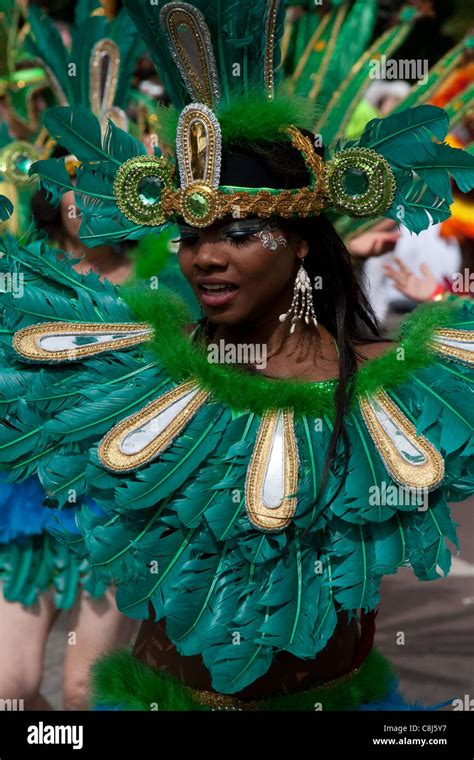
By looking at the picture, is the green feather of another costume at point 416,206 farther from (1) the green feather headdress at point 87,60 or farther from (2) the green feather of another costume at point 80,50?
(2) the green feather of another costume at point 80,50

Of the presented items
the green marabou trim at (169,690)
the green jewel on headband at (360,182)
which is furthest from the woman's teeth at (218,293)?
the green marabou trim at (169,690)

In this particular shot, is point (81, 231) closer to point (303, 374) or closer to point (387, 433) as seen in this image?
point (303, 374)

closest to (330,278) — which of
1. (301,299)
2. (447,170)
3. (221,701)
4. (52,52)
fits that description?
(301,299)

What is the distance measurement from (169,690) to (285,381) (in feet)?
2.57

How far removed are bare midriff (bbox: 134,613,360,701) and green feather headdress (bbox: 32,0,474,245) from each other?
1.00 metres

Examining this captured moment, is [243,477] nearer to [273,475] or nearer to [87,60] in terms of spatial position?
[273,475]

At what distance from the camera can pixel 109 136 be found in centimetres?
282

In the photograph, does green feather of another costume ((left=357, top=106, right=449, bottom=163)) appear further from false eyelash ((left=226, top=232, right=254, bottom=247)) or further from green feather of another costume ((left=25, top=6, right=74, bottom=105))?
green feather of another costume ((left=25, top=6, right=74, bottom=105))

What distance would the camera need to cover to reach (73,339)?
9.16 feet

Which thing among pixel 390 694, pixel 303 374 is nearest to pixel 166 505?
pixel 303 374

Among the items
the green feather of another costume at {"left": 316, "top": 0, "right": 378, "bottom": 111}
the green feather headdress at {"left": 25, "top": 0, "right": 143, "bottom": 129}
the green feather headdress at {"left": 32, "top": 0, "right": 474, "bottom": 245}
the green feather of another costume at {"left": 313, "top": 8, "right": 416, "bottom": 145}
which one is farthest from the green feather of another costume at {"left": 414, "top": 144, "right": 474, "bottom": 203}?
the green feather headdress at {"left": 25, "top": 0, "right": 143, "bottom": 129}

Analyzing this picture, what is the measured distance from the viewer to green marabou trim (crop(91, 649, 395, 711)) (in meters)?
2.65

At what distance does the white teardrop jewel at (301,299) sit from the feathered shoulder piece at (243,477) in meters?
0.19

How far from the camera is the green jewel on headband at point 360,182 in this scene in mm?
2607
